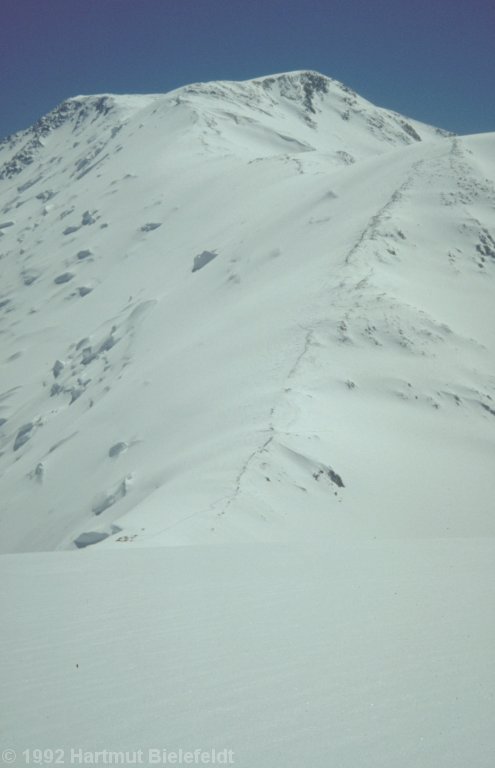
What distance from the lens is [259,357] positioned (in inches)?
876

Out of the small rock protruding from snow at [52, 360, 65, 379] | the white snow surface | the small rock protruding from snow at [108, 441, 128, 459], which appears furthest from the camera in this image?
the small rock protruding from snow at [52, 360, 65, 379]

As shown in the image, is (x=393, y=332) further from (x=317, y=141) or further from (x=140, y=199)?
(x=317, y=141)

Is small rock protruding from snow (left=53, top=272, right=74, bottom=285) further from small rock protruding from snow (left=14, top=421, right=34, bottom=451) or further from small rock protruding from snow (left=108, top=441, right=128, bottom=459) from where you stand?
small rock protruding from snow (left=108, top=441, right=128, bottom=459)

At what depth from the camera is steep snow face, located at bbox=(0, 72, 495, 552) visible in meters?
14.9

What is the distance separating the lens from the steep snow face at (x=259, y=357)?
14945 mm

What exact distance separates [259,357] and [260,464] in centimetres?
826

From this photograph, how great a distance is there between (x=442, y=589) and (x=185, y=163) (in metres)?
57.3

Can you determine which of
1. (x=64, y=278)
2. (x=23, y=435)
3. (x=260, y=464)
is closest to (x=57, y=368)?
(x=23, y=435)

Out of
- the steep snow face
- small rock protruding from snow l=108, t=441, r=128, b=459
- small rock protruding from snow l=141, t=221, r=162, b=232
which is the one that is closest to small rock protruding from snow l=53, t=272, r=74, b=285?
the steep snow face

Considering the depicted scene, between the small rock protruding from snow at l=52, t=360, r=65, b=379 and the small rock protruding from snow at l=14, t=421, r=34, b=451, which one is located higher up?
the small rock protruding from snow at l=52, t=360, r=65, b=379

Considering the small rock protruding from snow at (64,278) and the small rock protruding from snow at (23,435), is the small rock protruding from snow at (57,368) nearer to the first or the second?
the small rock protruding from snow at (23,435)

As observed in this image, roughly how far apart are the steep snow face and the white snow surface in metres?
0.13

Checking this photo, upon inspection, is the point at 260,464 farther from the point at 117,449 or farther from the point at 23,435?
the point at 23,435

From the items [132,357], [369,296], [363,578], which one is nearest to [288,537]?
[363,578]
